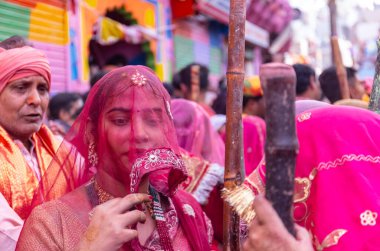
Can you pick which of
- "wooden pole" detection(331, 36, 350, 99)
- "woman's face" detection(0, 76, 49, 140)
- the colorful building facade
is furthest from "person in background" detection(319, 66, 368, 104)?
the colorful building facade

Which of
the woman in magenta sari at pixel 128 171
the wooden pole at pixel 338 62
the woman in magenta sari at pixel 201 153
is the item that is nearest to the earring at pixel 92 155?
the woman in magenta sari at pixel 128 171

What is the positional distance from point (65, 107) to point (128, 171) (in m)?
3.80

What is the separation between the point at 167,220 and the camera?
218 cm

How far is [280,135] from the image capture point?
1181mm

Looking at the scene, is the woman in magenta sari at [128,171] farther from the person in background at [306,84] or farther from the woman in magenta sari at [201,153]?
the person in background at [306,84]

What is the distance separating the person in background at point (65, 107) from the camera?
18.7 ft

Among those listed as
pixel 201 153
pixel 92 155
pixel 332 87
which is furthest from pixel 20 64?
pixel 332 87

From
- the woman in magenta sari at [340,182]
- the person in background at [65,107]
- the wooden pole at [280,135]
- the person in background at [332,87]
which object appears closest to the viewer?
the wooden pole at [280,135]

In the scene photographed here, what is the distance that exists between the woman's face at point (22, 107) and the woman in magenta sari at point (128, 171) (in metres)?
0.84

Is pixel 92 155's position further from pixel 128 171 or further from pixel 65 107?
pixel 65 107

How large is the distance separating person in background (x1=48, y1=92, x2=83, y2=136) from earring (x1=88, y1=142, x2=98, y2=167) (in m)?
3.50

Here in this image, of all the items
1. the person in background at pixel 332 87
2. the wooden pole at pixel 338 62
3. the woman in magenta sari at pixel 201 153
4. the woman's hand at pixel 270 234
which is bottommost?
the woman in magenta sari at pixel 201 153

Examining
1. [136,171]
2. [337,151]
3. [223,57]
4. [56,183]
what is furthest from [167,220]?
[223,57]

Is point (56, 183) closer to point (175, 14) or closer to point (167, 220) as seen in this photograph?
point (167, 220)
